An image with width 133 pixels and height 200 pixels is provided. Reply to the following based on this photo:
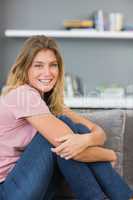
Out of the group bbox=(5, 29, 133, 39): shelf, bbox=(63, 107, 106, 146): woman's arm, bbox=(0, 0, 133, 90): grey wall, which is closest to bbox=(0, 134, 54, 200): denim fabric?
bbox=(63, 107, 106, 146): woman's arm

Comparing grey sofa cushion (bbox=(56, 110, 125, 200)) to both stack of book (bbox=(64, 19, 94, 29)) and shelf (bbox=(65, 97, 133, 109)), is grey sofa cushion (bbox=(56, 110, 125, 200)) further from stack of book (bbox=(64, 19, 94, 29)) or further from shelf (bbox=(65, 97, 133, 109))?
stack of book (bbox=(64, 19, 94, 29))

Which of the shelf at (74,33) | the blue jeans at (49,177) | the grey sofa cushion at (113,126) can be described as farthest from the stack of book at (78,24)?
the blue jeans at (49,177)

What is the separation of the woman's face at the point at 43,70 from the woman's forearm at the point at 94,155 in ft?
1.30

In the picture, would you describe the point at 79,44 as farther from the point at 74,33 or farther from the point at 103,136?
the point at 103,136

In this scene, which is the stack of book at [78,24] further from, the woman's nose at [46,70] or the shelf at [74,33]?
the woman's nose at [46,70]

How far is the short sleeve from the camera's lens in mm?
1718

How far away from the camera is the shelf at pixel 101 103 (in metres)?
3.73

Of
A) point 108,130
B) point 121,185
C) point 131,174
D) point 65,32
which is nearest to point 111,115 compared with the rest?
point 108,130

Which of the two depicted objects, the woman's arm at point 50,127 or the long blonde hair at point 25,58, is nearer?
the woman's arm at point 50,127

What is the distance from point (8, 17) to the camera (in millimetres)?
4102

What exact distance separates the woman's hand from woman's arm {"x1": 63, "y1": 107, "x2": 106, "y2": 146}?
0.04 meters

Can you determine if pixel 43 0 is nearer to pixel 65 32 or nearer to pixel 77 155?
pixel 65 32

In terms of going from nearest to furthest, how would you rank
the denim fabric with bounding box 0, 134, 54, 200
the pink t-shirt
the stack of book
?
1. the denim fabric with bounding box 0, 134, 54, 200
2. the pink t-shirt
3. the stack of book

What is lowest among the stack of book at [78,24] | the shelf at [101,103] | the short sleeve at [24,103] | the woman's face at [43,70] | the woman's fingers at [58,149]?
the shelf at [101,103]
